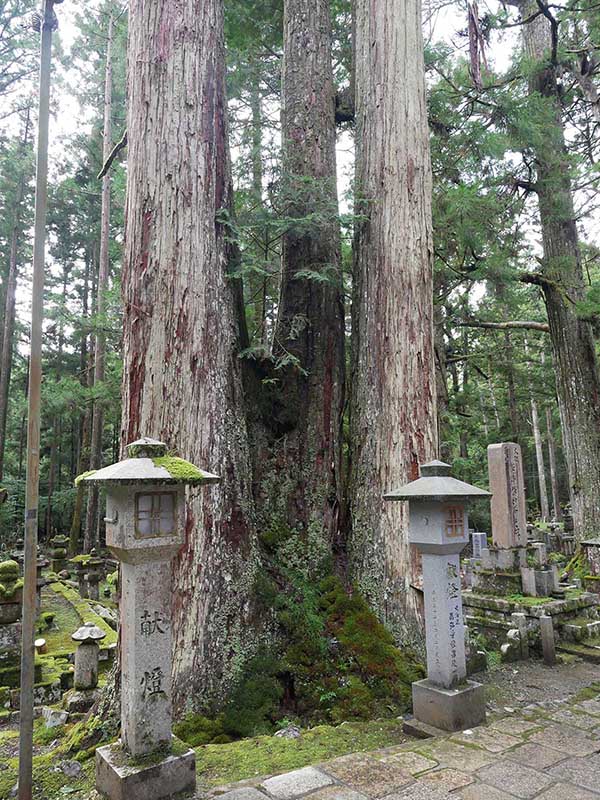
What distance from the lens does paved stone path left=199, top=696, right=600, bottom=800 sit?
8.67 feet

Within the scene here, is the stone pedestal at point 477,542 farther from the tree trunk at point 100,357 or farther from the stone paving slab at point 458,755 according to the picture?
the stone paving slab at point 458,755

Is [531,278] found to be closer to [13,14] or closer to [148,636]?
[148,636]

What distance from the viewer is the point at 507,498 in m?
9.08

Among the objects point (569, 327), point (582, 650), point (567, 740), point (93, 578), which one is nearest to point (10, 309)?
point (93, 578)

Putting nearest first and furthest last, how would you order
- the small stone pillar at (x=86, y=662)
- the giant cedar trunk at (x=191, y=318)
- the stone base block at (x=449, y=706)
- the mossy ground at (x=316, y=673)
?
the stone base block at (x=449, y=706)
the mossy ground at (x=316, y=673)
the giant cedar trunk at (x=191, y=318)
the small stone pillar at (x=86, y=662)

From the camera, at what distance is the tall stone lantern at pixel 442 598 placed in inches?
143

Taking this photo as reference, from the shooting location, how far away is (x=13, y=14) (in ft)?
48.5

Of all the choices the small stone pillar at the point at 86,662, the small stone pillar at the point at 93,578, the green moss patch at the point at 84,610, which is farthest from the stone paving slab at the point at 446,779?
the small stone pillar at the point at 93,578

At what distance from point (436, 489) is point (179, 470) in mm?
1883

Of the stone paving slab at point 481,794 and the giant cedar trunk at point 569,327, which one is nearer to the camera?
the stone paving slab at point 481,794

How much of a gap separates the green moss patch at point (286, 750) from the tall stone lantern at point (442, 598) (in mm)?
362

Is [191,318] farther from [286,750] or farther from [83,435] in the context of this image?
[83,435]

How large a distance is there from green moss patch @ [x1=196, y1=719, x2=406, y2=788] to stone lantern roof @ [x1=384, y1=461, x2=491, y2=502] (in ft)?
5.39

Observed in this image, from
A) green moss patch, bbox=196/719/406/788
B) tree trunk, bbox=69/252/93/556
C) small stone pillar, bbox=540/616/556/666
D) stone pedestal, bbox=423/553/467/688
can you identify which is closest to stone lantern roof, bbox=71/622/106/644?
green moss patch, bbox=196/719/406/788
